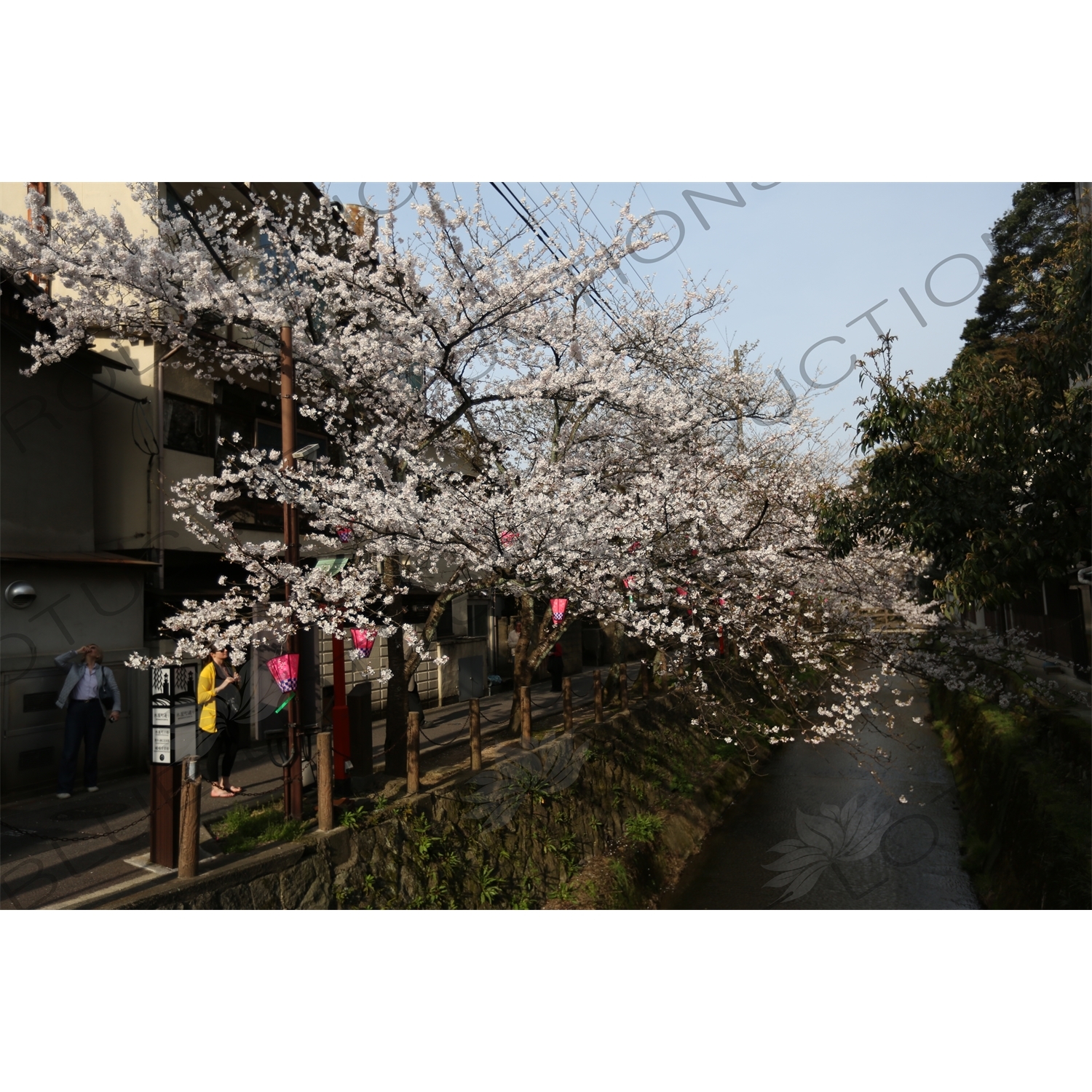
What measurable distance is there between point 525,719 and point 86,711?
17.5 feet

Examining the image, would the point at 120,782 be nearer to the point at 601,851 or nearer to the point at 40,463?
the point at 40,463

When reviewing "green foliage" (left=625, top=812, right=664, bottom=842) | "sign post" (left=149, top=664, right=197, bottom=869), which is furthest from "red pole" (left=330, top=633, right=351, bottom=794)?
"green foliage" (left=625, top=812, right=664, bottom=842)

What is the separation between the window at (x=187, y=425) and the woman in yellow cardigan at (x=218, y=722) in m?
4.02

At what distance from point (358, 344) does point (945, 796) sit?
12.6 m

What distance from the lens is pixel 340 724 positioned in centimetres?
806

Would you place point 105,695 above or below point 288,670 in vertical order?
below

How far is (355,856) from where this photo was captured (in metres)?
6.78

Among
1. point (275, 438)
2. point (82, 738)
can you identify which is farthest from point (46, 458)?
point (275, 438)

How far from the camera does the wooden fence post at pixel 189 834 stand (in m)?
5.45

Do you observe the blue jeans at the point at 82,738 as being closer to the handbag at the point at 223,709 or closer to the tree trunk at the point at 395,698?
the handbag at the point at 223,709

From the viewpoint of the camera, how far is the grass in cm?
636

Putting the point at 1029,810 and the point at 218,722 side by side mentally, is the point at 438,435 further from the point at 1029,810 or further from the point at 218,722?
the point at 1029,810

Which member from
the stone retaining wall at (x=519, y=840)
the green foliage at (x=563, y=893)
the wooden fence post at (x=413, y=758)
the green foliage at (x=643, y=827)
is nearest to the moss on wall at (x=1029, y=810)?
the stone retaining wall at (x=519, y=840)

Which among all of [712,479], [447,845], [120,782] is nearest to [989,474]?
[712,479]
